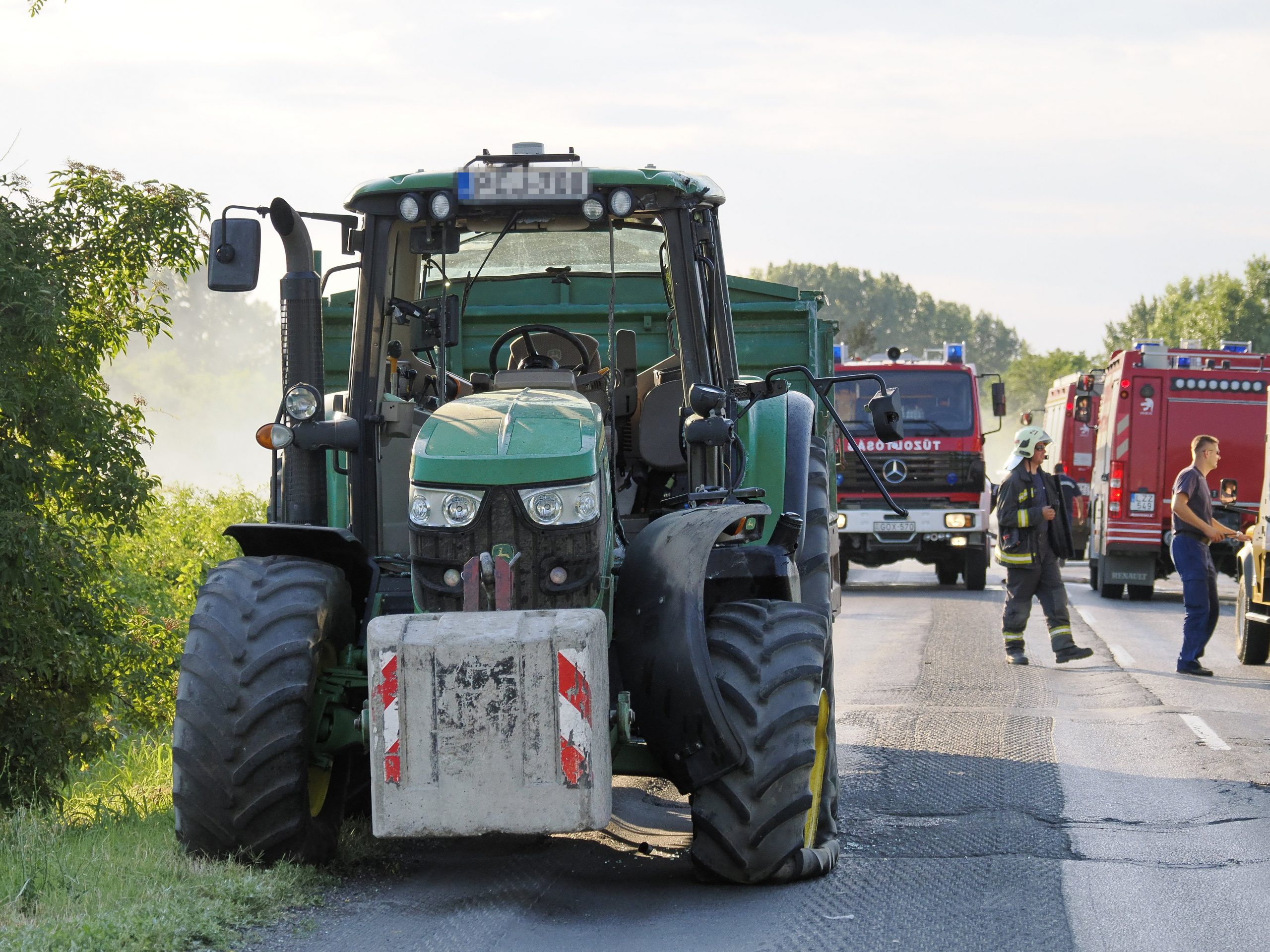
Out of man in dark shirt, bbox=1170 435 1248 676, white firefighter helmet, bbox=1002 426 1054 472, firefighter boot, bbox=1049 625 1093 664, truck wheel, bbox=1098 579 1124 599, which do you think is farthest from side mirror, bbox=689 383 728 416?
truck wheel, bbox=1098 579 1124 599

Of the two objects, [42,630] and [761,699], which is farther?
[42,630]

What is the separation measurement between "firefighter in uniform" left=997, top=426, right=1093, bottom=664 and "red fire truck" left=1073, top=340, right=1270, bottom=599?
7006mm

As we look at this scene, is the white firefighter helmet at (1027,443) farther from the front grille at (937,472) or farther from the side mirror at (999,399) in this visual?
the side mirror at (999,399)

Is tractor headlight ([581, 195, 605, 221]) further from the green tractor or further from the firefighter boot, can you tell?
the firefighter boot

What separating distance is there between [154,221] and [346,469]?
308 centimetres

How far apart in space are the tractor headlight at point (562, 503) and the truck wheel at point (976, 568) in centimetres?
1700

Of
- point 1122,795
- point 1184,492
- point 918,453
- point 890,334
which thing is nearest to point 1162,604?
point 918,453

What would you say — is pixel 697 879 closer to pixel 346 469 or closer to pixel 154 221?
pixel 346 469

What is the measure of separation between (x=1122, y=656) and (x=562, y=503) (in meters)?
10.00

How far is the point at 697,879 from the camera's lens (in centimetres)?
593

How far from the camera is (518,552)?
17.9 feet

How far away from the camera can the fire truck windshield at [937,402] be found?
21.9m

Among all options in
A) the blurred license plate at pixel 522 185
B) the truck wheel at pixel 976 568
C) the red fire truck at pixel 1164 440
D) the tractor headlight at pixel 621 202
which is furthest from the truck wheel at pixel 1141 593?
the blurred license plate at pixel 522 185

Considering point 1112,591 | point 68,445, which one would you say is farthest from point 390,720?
point 1112,591
